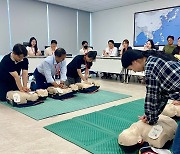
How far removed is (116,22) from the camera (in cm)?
825

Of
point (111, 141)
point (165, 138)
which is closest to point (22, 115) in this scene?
point (111, 141)

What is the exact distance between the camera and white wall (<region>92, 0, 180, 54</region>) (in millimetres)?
7227

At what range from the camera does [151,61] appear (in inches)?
57.2

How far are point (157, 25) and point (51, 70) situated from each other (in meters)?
5.01

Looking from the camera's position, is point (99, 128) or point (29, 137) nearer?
point (29, 137)

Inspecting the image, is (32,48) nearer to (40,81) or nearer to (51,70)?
(40,81)

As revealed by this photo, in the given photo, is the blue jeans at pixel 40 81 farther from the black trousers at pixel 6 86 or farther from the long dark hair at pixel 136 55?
the long dark hair at pixel 136 55

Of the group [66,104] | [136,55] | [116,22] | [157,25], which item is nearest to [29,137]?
[66,104]

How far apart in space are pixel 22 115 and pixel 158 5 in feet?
20.0

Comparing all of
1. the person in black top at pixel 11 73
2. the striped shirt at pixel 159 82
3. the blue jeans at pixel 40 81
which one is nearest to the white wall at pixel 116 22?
the blue jeans at pixel 40 81

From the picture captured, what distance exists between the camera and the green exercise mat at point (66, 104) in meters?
2.65

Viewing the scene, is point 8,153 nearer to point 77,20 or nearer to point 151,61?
point 151,61

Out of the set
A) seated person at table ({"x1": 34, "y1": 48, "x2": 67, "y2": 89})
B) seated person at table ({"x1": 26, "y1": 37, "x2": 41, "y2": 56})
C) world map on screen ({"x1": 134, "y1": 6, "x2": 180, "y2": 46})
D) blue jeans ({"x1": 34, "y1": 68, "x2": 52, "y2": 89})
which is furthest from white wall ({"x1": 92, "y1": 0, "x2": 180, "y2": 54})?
blue jeans ({"x1": 34, "y1": 68, "x2": 52, "y2": 89})

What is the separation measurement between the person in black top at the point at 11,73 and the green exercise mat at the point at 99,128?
3.75ft
